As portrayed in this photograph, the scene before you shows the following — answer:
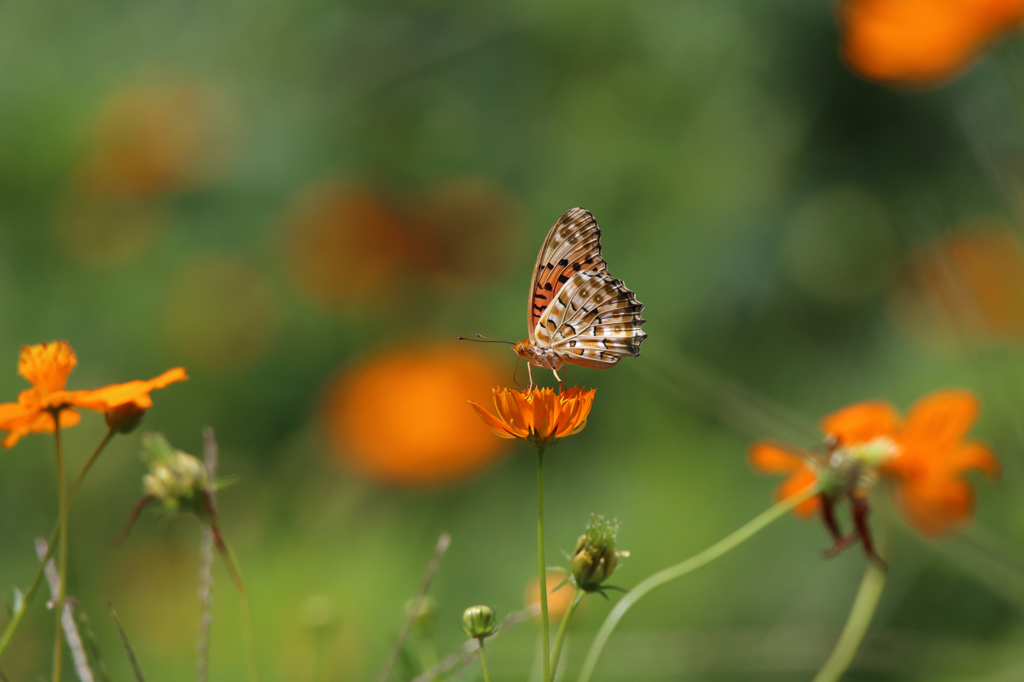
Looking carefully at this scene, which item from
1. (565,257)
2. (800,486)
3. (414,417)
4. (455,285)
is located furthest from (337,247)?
(800,486)

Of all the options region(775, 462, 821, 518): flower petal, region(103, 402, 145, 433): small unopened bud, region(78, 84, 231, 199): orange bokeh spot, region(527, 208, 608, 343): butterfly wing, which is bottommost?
region(775, 462, 821, 518): flower petal

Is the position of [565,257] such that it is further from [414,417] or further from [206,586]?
[414,417]

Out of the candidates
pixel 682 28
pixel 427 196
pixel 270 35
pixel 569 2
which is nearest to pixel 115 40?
pixel 270 35

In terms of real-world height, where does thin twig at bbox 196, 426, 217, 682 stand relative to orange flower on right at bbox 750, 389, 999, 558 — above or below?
above

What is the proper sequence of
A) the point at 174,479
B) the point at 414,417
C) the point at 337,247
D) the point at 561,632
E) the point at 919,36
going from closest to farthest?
the point at 561,632 → the point at 174,479 → the point at 919,36 → the point at 414,417 → the point at 337,247

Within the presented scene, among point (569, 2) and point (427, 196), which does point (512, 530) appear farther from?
point (569, 2)

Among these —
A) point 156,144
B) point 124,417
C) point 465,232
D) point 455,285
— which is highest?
point 156,144

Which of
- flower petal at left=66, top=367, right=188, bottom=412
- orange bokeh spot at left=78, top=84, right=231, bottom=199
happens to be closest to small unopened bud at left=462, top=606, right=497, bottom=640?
flower petal at left=66, top=367, right=188, bottom=412

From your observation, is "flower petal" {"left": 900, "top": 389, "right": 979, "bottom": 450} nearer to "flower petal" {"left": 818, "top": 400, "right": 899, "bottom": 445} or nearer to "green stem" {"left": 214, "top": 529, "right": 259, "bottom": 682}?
"flower petal" {"left": 818, "top": 400, "right": 899, "bottom": 445}

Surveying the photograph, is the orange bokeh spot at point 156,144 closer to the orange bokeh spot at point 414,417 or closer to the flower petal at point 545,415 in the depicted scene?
the orange bokeh spot at point 414,417
